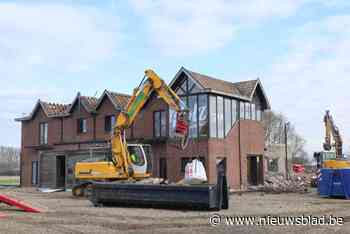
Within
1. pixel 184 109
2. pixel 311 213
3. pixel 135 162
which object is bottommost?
pixel 311 213

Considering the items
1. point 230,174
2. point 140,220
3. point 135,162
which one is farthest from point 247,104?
point 140,220

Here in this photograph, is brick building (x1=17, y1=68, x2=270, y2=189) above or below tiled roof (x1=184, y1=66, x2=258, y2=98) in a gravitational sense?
below

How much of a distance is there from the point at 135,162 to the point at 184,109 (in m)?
5.03

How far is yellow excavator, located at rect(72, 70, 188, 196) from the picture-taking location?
968 inches

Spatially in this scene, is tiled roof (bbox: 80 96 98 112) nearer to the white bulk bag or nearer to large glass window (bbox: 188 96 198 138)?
large glass window (bbox: 188 96 198 138)

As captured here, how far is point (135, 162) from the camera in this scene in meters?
26.0

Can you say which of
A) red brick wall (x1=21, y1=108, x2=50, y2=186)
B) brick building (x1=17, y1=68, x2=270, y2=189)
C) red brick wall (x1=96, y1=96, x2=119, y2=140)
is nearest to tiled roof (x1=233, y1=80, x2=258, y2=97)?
brick building (x1=17, y1=68, x2=270, y2=189)

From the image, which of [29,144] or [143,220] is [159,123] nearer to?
[29,144]

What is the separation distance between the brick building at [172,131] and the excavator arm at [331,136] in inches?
199

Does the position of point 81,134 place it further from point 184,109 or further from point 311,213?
point 311,213

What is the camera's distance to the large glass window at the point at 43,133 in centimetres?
4375

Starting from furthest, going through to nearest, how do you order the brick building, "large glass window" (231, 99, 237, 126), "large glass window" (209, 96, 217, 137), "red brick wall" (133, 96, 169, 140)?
"red brick wall" (133, 96, 169, 140) → "large glass window" (231, 99, 237, 126) → the brick building → "large glass window" (209, 96, 217, 137)

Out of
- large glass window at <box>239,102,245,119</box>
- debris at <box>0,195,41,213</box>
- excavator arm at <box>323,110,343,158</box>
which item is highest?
large glass window at <box>239,102,245,119</box>

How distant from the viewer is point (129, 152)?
1027 inches
